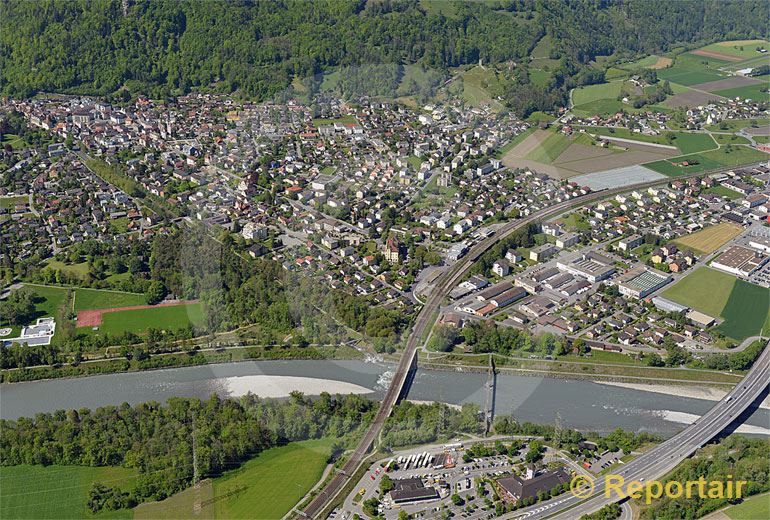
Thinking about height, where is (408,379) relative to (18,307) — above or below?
below

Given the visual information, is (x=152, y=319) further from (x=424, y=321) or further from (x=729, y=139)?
(x=729, y=139)

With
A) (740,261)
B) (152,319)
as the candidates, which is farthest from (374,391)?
(740,261)

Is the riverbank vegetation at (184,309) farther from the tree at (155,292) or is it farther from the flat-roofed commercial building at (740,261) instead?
the flat-roofed commercial building at (740,261)

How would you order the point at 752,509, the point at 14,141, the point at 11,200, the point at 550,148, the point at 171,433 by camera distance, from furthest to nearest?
the point at 14,141, the point at 550,148, the point at 11,200, the point at 171,433, the point at 752,509

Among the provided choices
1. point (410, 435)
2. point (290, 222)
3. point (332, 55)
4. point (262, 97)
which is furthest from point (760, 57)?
point (410, 435)

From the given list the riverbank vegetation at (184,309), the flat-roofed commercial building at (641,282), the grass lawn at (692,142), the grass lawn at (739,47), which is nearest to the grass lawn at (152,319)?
the riverbank vegetation at (184,309)

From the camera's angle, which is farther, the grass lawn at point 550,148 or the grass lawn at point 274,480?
the grass lawn at point 550,148

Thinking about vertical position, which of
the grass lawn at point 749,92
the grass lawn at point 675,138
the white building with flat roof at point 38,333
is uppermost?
the grass lawn at point 749,92
